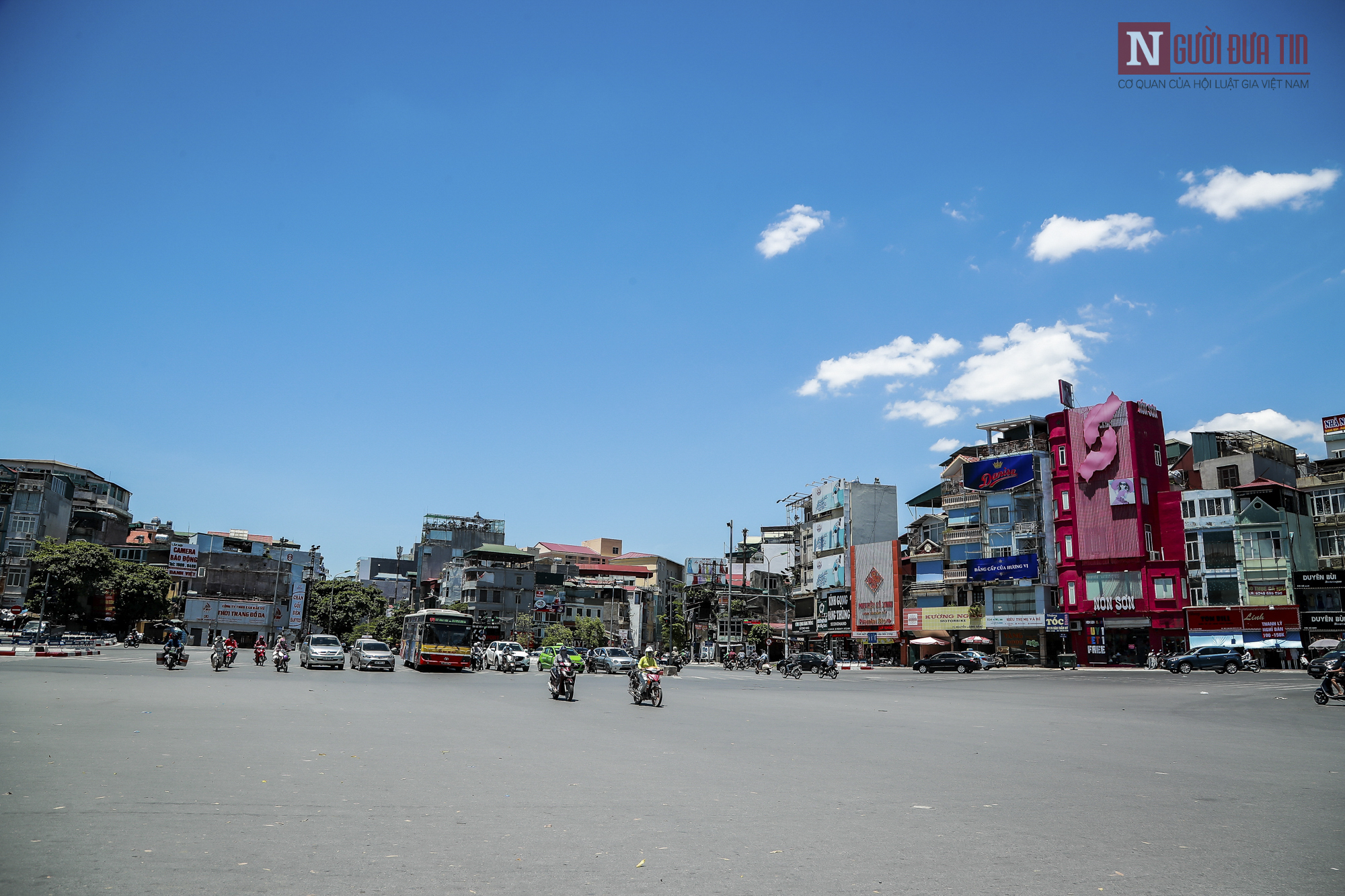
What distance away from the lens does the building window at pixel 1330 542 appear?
57062 millimetres

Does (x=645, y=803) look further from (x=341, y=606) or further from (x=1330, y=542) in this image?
(x=341, y=606)

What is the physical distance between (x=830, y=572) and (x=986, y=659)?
87.6 ft

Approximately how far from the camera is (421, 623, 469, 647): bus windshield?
42719 mm

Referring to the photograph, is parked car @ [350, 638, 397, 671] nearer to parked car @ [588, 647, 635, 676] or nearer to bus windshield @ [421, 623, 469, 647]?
bus windshield @ [421, 623, 469, 647]

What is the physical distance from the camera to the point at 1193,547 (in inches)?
2446

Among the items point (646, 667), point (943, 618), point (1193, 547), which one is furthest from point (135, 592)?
point (1193, 547)

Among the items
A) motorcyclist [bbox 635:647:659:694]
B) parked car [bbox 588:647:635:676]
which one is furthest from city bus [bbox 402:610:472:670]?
motorcyclist [bbox 635:647:659:694]

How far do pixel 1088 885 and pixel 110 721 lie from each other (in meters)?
15.4

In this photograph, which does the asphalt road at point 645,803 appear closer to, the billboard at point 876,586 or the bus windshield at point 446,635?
the bus windshield at point 446,635

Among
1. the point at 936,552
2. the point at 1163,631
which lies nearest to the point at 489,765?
the point at 1163,631

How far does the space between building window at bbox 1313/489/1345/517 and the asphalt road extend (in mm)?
48366

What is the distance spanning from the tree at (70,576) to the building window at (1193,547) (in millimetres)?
86349

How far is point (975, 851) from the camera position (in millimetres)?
7004

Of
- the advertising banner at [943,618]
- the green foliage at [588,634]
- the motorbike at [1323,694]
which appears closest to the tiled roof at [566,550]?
the green foliage at [588,634]
